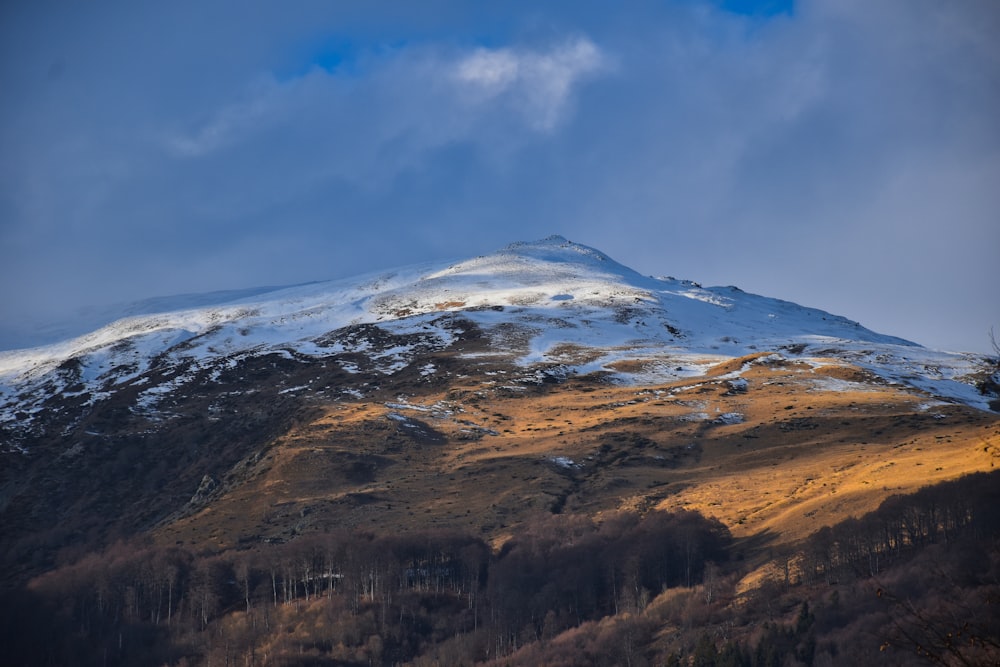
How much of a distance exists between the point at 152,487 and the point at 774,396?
107 m

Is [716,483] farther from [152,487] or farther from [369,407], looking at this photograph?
[152,487]

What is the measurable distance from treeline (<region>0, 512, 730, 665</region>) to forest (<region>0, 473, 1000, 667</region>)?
218 mm

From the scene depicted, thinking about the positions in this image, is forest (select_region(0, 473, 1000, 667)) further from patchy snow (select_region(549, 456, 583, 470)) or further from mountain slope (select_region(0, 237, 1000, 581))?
patchy snow (select_region(549, 456, 583, 470))

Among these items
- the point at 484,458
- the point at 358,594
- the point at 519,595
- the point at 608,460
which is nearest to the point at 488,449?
the point at 484,458

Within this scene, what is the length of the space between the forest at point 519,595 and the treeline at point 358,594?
0.71 ft

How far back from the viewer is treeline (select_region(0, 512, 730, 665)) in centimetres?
9838

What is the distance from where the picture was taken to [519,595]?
10325 centimetres

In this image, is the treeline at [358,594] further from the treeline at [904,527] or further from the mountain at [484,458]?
the treeline at [904,527]

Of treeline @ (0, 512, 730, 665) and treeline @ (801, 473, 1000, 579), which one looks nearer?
treeline @ (801, 473, 1000, 579)

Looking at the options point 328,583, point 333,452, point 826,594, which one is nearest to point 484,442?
point 333,452

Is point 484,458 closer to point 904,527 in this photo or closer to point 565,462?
point 565,462

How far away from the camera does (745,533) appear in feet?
355

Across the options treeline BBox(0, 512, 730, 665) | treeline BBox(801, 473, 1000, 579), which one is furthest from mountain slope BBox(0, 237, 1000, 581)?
treeline BBox(0, 512, 730, 665)

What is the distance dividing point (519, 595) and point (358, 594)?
18.5m
